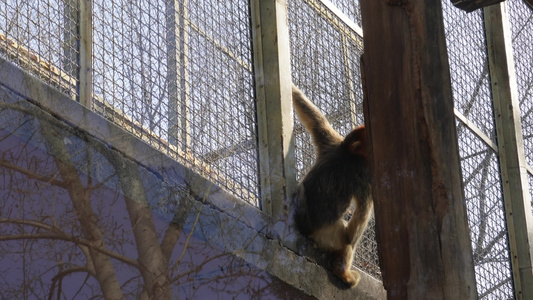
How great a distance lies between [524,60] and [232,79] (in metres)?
→ 3.98

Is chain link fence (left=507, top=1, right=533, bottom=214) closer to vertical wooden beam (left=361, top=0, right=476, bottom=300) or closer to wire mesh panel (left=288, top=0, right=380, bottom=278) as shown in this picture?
wire mesh panel (left=288, top=0, right=380, bottom=278)

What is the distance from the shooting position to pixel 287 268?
4504 mm

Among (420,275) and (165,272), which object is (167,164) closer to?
(165,272)

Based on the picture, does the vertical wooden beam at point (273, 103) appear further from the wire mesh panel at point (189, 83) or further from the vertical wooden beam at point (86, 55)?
the vertical wooden beam at point (86, 55)

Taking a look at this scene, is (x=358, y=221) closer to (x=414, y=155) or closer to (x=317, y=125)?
(x=317, y=125)

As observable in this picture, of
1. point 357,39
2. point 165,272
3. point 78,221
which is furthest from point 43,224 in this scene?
point 357,39

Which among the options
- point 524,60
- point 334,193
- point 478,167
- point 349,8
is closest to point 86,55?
point 334,193

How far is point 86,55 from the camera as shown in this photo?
142 inches

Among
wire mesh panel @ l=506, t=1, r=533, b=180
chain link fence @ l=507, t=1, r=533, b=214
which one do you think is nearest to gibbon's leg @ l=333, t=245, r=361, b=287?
chain link fence @ l=507, t=1, r=533, b=214

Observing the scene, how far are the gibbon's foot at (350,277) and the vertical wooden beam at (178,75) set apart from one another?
1412 millimetres

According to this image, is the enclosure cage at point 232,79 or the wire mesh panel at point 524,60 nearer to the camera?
the enclosure cage at point 232,79

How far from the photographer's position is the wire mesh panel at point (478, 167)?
6.04 metres

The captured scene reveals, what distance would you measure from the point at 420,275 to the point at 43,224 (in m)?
1.56

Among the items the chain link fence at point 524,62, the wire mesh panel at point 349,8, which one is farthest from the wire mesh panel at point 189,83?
the chain link fence at point 524,62
